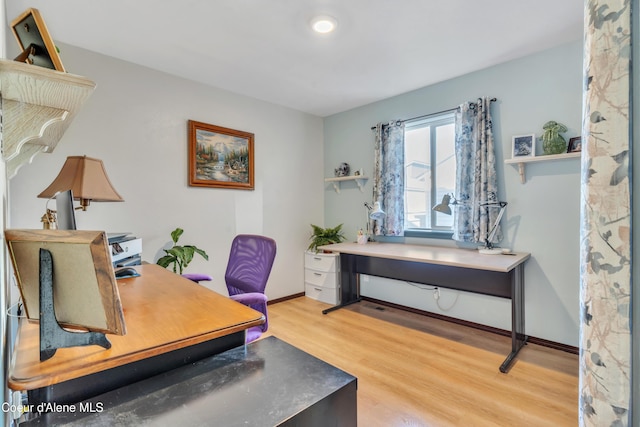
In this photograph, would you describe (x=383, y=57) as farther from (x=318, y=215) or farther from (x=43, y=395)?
(x=43, y=395)

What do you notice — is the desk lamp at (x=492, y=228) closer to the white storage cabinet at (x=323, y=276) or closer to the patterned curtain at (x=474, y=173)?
the patterned curtain at (x=474, y=173)

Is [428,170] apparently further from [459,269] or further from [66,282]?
[66,282]

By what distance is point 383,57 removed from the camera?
268cm

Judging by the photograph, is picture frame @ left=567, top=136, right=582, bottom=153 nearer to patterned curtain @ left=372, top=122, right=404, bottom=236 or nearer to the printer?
patterned curtain @ left=372, top=122, right=404, bottom=236

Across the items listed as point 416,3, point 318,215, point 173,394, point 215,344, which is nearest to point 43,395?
point 173,394

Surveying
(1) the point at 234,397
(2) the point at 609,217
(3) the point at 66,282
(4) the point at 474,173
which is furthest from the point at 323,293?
(2) the point at 609,217

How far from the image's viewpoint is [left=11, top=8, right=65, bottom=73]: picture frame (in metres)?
0.84

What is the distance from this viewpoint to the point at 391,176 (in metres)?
3.58

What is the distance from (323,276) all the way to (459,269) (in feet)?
5.57

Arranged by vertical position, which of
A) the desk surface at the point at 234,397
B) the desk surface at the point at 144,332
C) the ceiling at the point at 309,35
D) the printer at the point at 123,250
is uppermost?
the ceiling at the point at 309,35

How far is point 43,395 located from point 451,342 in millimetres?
2761

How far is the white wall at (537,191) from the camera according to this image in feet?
8.17

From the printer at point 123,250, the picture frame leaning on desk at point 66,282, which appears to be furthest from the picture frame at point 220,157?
the picture frame leaning on desk at point 66,282

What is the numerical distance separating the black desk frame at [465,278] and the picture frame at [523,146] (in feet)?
3.17
